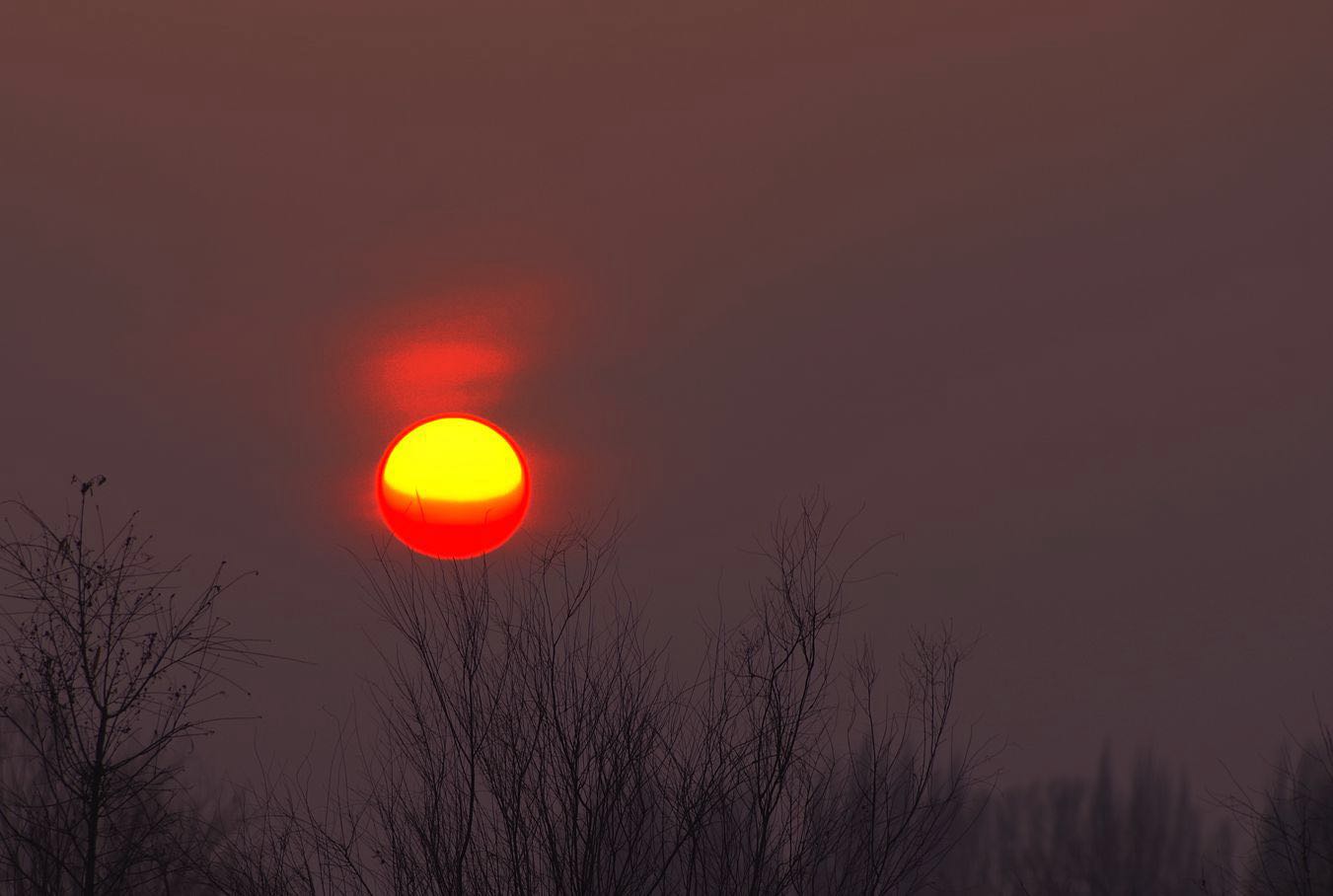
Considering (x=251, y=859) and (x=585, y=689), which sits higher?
A: (x=585, y=689)

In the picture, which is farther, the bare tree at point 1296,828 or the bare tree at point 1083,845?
the bare tree at point 1083,845

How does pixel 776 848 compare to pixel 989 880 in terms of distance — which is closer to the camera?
pixel 776 848

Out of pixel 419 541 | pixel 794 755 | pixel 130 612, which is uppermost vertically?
pixel 419 541

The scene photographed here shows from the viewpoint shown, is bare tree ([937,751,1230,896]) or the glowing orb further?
bare tree ([937,751,1230,896])

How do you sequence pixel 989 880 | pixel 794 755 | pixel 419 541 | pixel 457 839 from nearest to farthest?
1. pixel 457 839
2. pixel 794 755
3. pixel 419 541
4. pixel 989 880

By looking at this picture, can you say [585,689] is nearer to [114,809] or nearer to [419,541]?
[419,541]

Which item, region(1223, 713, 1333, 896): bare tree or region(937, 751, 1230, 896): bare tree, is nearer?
region(1223, 713, 1333, 896): bare tree

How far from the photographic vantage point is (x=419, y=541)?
5945mm

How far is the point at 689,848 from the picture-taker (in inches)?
200

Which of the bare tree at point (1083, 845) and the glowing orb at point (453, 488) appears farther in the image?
the bare tree at point (1083, 845)

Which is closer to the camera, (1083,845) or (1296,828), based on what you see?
(1296,828)

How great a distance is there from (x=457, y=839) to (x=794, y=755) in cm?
140

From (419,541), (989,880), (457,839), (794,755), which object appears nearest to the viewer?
(457,839)

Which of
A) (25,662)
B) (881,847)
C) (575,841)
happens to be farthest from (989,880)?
(25,662)
